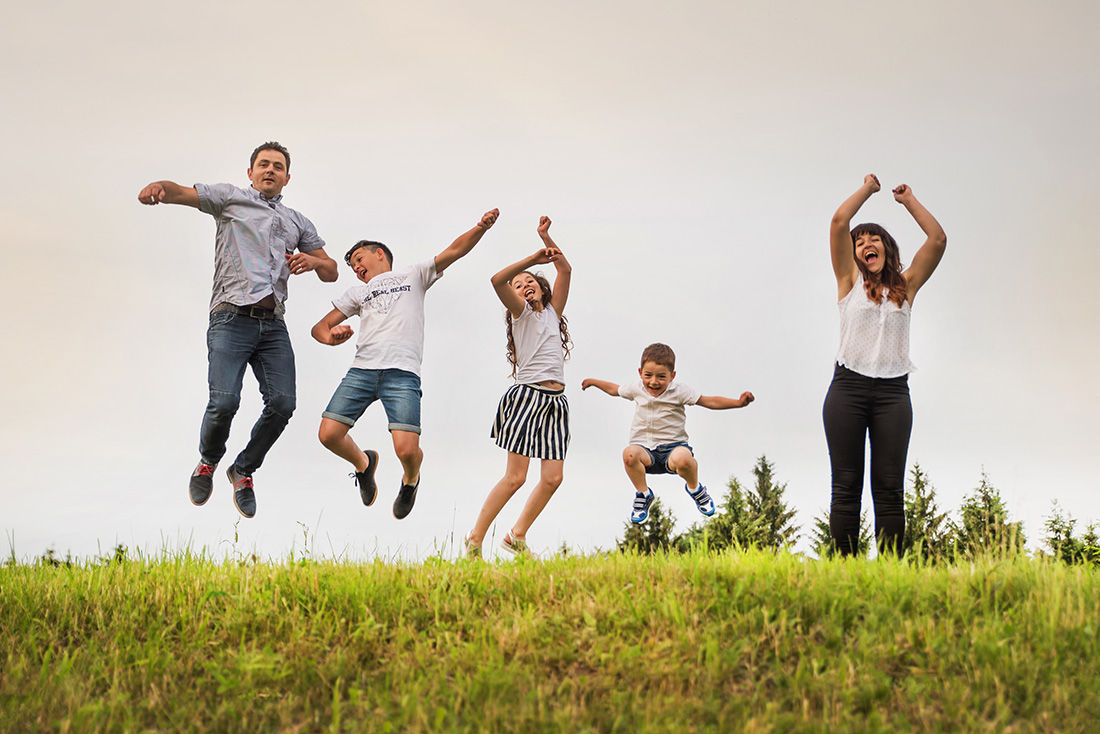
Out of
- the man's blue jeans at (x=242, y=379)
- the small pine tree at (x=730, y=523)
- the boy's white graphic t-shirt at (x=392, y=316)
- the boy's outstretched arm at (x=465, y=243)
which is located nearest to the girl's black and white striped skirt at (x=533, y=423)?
the boy's white graphic t-shirt at (x=392, y=316)

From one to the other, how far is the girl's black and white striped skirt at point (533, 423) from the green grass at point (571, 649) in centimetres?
228

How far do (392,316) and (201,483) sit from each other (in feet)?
8.36

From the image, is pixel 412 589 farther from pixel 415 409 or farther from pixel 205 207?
pixel 205 207

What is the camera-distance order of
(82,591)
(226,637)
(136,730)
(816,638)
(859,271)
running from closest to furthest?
(136,730) → (816,638) → (226,637) → (82,591) → (859,271)

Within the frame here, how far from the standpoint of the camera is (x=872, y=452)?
682cm

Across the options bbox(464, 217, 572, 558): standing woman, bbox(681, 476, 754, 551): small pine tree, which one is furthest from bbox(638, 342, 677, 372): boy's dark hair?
bbox(681, 476, 754, 551): small pine tree

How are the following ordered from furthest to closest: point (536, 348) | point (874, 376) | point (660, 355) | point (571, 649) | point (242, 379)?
point (660, 355) → point (536, 348) → point (242, 379) → point (874, 376) → point (571, 649)

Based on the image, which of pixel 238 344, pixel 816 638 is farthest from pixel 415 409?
pixel 816 638

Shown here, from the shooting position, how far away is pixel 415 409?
853cm

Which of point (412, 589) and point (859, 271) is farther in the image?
point (859, 271)

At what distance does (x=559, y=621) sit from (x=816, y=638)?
1496 millimetres

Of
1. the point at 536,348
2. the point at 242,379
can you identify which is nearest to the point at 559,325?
the point at 536,348

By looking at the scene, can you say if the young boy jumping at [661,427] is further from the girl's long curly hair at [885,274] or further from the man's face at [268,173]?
the man's face at [268,173]

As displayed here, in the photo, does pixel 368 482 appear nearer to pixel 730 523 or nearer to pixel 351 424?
pixel 351 424
